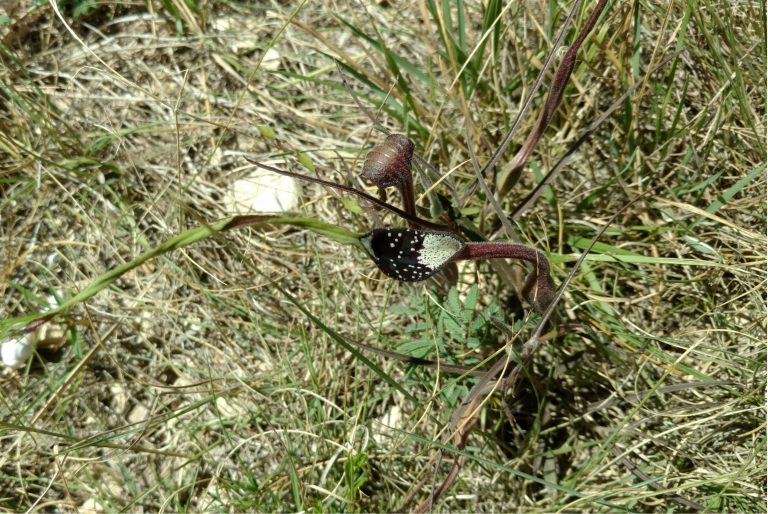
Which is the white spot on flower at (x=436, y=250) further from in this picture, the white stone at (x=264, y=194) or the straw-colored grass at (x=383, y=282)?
the white stone at (x=264, y=194)

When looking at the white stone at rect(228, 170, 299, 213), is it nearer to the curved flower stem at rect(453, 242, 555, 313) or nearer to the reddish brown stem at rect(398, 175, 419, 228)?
the reddish brown stem at rect(398, 175, 419, 228)

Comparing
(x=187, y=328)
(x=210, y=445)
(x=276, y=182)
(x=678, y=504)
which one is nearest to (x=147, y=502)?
(x=210, y=445)

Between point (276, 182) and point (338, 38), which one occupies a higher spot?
point (338, 38)

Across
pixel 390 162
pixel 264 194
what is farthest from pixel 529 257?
pixel 264 194

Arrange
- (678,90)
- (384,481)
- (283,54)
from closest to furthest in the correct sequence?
(384,481) → (678,90) → (283,54)

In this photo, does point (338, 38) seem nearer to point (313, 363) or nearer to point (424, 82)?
point (424, 82)

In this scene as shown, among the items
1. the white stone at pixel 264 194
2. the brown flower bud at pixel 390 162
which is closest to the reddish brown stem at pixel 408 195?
the brown flower bud at pixel 390 162

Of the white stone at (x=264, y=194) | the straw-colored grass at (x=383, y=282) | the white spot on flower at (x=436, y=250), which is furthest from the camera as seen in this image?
the white stone at (x=264, y=194)

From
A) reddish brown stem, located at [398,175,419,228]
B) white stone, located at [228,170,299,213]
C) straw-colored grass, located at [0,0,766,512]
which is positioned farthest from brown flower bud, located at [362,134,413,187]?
white stone, located at [228,170,299,213]

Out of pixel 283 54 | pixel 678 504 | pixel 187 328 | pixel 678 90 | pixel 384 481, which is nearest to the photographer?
pixel 678 504
